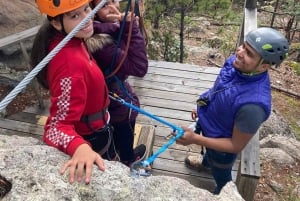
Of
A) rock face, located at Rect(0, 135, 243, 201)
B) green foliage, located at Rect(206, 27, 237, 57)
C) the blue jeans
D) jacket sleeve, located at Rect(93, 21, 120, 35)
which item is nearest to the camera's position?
rock face, located at Rect(0, 135, 243, 201)

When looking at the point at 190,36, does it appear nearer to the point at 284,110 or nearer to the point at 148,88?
the point at 284,110

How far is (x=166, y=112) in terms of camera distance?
14.8ft

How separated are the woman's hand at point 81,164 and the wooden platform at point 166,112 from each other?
2.11 metres

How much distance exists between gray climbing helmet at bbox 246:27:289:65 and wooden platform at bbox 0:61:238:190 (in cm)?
157

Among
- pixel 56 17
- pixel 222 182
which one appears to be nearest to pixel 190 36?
pixel 222 182

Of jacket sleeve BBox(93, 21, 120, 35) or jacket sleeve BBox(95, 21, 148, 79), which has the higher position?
jacket sleeve BBox(93, 21, 120, 35)

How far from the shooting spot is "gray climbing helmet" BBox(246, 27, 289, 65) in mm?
2229

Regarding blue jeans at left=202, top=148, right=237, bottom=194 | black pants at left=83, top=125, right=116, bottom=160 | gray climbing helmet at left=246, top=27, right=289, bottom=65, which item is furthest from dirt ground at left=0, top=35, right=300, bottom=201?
black pants at left=83, top=125, right=116, bottom=160

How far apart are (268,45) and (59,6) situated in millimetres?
1337

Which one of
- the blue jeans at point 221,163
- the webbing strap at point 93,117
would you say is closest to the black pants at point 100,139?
the webbing strap at point 93,117

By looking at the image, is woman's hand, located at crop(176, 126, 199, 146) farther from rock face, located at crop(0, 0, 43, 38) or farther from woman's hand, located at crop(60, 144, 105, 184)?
rock face, located at crop(0, 0, 43, 38)

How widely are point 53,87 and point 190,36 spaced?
10629mm

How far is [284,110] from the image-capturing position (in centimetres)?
684

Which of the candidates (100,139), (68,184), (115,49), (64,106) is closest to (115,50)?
(115,49)
